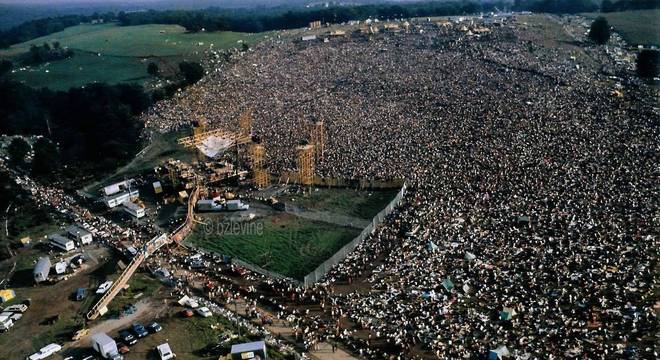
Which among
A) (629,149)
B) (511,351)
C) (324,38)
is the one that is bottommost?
(511,351)

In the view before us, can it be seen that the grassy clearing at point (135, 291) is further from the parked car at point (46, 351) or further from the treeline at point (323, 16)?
the treeline at point (323, 16)

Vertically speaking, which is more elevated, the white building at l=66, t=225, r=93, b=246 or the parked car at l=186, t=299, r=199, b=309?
the white building at l=66, t=225, r=93, b=246

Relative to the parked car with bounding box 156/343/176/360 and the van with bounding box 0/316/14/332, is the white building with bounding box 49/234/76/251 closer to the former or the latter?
the van with bounding box 0/316/14/332

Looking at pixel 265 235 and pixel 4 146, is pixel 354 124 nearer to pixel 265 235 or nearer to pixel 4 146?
pixel 265 235

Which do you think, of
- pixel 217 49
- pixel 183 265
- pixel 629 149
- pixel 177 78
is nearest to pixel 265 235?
pixel 183 265

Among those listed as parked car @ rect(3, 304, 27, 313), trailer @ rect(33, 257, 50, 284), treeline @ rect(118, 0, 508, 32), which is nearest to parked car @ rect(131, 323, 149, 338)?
parked car @ rect(3, 304, 27, 313)

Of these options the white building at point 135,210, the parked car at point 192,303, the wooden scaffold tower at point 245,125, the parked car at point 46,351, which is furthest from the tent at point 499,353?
the wooden scaffold tower at point 245,125
